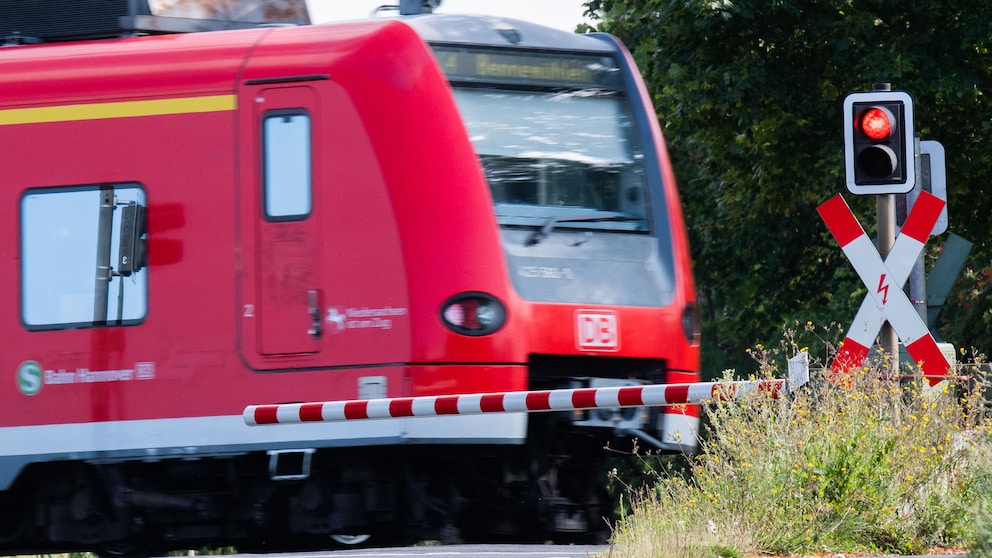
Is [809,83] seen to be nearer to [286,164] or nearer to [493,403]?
[286,164]

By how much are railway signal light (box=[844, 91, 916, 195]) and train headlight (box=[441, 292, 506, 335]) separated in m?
2.15

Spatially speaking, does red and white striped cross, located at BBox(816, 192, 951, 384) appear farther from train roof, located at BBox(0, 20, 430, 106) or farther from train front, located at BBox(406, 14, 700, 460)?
train roof, located at BBox(0, 20, 430, 106)

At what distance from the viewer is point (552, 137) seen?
31.8ft

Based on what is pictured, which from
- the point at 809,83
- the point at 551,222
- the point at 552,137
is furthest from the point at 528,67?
the point at 809,83

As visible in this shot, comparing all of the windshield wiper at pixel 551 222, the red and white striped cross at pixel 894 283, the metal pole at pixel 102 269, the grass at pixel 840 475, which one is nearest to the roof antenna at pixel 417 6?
the windshield wiper at pixel 551 222

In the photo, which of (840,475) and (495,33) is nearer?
(840,475)

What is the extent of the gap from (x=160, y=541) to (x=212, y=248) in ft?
5.95

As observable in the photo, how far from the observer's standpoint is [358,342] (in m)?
9.12

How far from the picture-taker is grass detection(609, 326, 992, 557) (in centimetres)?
957

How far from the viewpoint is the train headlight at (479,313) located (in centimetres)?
908

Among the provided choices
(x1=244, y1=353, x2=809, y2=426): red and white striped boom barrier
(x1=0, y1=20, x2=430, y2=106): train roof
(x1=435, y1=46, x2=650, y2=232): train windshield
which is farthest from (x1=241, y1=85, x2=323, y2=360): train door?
(x1=435, y1=46, x2=650, y2=232): train windshield

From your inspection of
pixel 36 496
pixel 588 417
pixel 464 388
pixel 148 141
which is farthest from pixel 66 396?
pixel 588 417

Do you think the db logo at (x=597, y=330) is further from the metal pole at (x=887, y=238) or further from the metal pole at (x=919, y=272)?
the metal pole at (x=919, y=272)

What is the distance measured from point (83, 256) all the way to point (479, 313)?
Result: 87.8 inches
